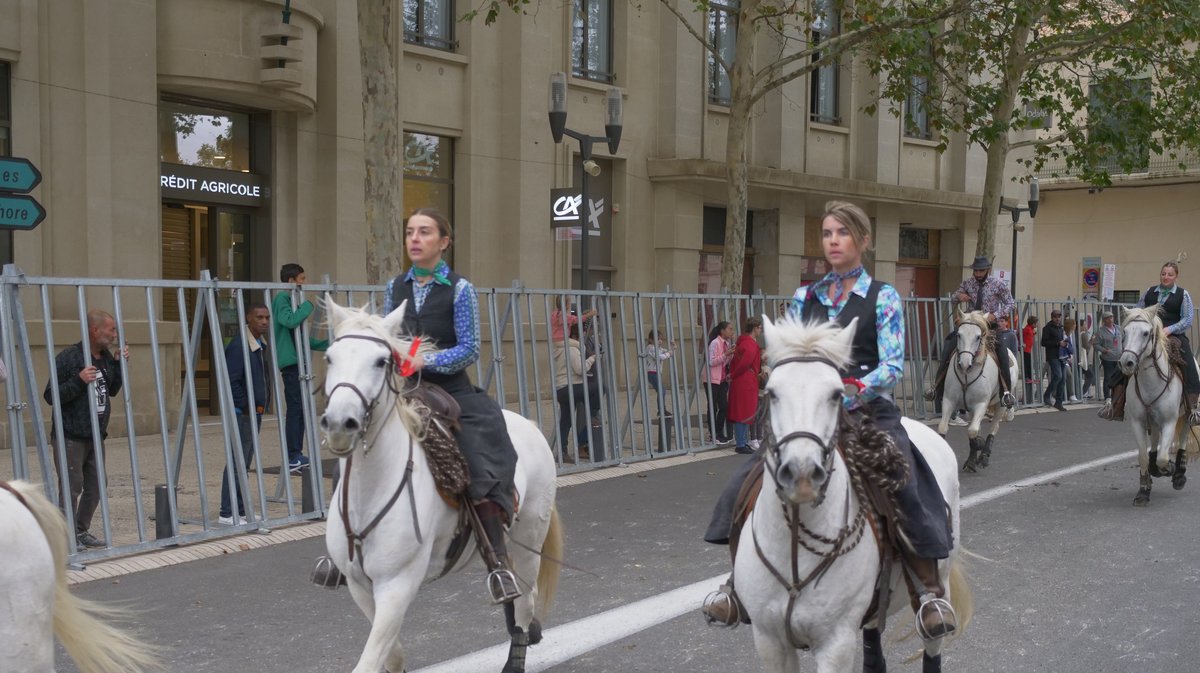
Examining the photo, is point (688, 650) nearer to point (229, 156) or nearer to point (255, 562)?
point (255, 562)

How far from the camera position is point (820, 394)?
404 centimetres

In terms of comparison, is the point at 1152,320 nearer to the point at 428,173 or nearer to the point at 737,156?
the point at 737,156

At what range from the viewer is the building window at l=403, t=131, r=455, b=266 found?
21.2 meters

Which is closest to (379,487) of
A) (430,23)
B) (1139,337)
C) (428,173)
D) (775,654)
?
(775,654)

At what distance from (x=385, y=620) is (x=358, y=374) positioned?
3.33 ft

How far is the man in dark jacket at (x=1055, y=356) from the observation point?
2400 cm

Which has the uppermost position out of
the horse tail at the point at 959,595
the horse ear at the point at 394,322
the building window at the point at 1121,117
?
the building window at the point at 1121,117

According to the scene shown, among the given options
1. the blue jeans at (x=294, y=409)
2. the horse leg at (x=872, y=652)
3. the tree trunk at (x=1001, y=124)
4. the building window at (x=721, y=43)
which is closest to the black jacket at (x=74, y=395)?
the blue jeans at (x=294, y=409)

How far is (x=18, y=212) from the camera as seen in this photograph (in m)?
8.56

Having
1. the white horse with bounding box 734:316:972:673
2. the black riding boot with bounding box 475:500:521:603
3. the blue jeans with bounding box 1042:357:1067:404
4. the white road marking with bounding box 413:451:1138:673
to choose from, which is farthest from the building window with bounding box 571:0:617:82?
the white horse with bounding box 734:316:972:673

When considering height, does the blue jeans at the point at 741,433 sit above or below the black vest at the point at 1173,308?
below

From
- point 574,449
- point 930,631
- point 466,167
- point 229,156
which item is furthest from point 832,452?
point 466,167

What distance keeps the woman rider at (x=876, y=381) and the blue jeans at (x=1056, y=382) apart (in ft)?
67.6

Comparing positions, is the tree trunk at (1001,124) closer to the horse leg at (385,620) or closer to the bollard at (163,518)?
the bollard at (163,518)
